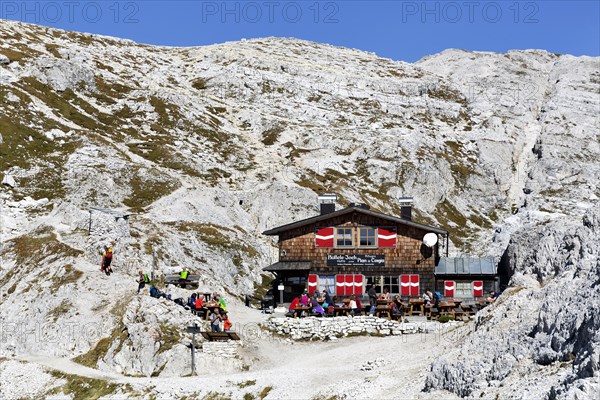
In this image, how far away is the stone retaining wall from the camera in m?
39.4

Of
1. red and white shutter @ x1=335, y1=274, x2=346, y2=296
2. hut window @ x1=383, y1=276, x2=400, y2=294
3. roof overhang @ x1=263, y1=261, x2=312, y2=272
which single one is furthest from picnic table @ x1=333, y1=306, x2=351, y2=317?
hut window @ x1=383, y1=276, x2=400, y2=294

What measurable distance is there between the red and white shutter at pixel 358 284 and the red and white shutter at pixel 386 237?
2.71 m

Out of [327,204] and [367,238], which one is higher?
[327,204]

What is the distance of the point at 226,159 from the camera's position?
10400 cm

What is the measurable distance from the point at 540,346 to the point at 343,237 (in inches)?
1094

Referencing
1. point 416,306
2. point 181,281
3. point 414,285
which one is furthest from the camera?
point 414,285

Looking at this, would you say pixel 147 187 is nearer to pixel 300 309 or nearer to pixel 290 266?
pixel 290 266

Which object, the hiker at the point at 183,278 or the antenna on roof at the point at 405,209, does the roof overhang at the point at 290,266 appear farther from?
the antenna on roof at the point at 405,209

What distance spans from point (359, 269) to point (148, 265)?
14821 mm

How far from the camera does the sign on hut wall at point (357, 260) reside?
49531 millimetres

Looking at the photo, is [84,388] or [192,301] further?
[192,301]

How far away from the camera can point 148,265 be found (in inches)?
1945

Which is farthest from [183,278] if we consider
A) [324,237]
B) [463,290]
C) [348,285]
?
[463,290]

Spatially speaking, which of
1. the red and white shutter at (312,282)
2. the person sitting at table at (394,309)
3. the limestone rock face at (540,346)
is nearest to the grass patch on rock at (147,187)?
the red and white shutter at (312,282)
